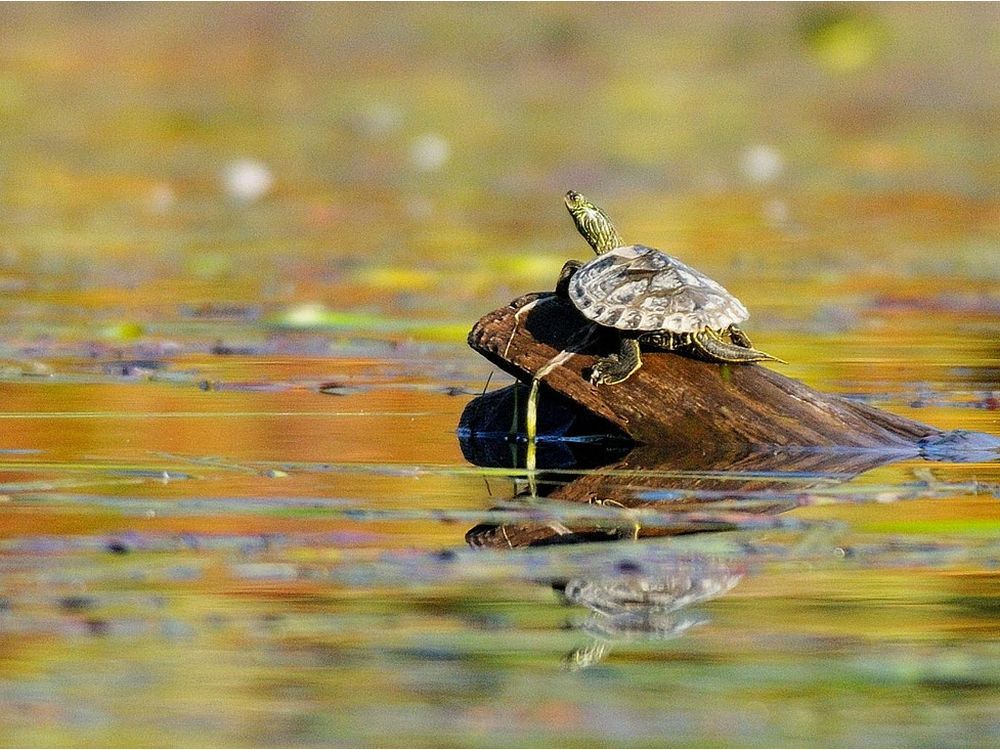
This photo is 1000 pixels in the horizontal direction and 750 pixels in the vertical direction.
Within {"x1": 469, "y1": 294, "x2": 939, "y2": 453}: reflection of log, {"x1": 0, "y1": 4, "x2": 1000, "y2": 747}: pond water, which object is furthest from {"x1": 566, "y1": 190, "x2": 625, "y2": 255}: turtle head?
{"x1": 0, "y1": 4, "x2": 1000, "y2": 747}: pond water

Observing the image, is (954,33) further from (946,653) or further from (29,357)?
(946,653)

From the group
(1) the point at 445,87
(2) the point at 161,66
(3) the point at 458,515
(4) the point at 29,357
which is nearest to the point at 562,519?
(3) the point at 458,515

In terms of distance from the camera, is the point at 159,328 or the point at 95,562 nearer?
the point at 95,562

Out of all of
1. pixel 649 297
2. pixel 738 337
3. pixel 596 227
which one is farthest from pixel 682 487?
pixel 596 227

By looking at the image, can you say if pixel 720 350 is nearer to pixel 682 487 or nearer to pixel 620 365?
pixel 620 365

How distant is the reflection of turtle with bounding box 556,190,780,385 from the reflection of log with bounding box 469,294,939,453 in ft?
0.23

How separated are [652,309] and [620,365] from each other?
8.1 inches

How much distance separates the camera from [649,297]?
263 inches

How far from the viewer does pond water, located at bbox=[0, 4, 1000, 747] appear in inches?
159

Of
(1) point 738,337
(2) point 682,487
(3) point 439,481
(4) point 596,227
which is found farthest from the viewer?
(4) point 596,227

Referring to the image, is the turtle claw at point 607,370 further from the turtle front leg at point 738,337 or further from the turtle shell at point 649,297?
the turtle front leg at point 738,337

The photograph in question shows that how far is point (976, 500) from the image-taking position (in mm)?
5918

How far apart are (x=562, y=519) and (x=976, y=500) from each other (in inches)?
47.8

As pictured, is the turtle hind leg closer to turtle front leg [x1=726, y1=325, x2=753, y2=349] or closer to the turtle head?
turtle front leg [x1=726, y1=325, x2=753, y2=349]
